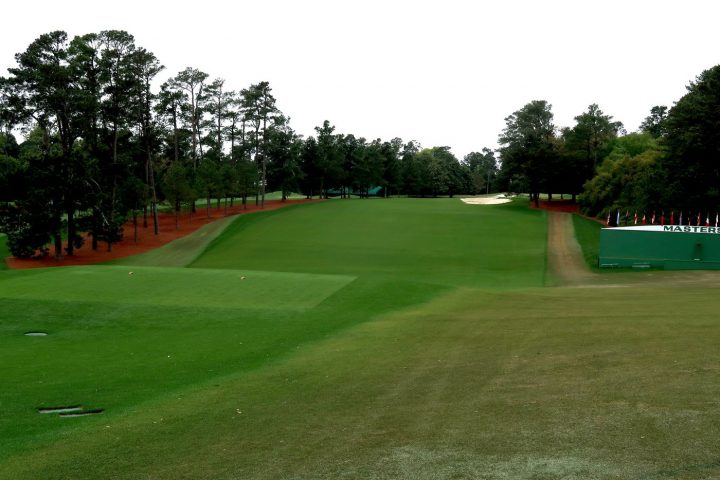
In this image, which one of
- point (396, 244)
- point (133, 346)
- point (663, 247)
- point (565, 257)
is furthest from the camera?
point (396, 244)

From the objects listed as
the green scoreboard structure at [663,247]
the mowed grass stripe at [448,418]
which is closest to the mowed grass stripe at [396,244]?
the green scoreboard structure at [663,247]

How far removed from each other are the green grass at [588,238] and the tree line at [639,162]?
2.07m

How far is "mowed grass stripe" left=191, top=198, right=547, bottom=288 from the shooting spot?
1677 inches

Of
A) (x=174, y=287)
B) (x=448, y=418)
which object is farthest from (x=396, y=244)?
(x=448, y=418)

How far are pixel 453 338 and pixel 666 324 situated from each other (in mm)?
5538

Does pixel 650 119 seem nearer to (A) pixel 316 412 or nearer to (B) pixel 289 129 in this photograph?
(B) pixel 289 129

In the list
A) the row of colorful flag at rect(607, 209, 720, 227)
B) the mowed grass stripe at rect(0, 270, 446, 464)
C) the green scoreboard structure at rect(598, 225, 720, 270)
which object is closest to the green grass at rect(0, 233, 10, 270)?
the mowed grass stripe at rect(0, 270, 446, 464)

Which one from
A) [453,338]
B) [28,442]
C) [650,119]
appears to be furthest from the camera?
[650,119]

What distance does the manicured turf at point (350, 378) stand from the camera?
314 inches

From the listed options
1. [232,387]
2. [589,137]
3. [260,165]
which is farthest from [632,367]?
[260,165]

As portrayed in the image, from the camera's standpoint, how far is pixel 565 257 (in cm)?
4625

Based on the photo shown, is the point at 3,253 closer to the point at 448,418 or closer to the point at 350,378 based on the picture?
the point at 350,378

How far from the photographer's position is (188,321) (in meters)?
22.6

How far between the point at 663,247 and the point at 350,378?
3016 centimetres
